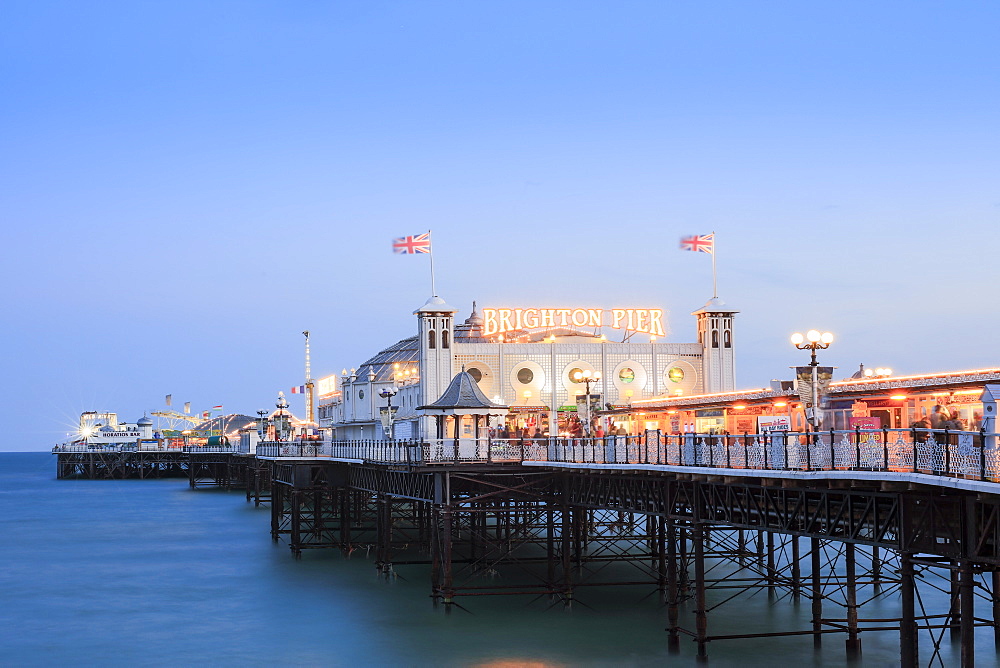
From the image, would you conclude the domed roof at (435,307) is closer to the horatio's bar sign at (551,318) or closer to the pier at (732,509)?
the horatio's bar sign at (551,318)

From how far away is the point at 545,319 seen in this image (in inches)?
2810

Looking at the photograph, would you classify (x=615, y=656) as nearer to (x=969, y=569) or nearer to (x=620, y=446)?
(x=620, y=446)

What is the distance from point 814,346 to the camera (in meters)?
28.8

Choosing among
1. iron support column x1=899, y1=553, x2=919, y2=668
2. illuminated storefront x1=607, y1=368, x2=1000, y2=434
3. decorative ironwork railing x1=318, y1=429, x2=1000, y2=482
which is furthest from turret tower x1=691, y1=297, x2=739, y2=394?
iron support column x1=899, y1=553, x2=919, y2=668

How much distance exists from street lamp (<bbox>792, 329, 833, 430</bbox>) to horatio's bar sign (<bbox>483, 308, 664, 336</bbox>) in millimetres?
40833

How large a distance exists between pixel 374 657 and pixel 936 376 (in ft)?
61.2

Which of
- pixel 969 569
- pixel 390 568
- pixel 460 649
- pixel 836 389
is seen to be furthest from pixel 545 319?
pixel 969 569

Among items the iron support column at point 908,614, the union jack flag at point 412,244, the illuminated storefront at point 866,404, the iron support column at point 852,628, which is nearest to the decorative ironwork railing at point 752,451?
the iron support column at point 908,614

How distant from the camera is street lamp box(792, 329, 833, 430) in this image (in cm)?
2784

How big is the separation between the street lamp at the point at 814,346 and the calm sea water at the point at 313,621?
24.5 ft

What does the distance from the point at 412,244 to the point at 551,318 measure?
10.5m

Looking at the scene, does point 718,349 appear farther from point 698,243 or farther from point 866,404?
point 866,404

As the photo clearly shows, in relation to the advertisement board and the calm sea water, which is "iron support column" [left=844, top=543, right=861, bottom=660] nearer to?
the calm sea water

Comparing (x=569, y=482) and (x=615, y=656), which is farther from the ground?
(x=569, y=482)
